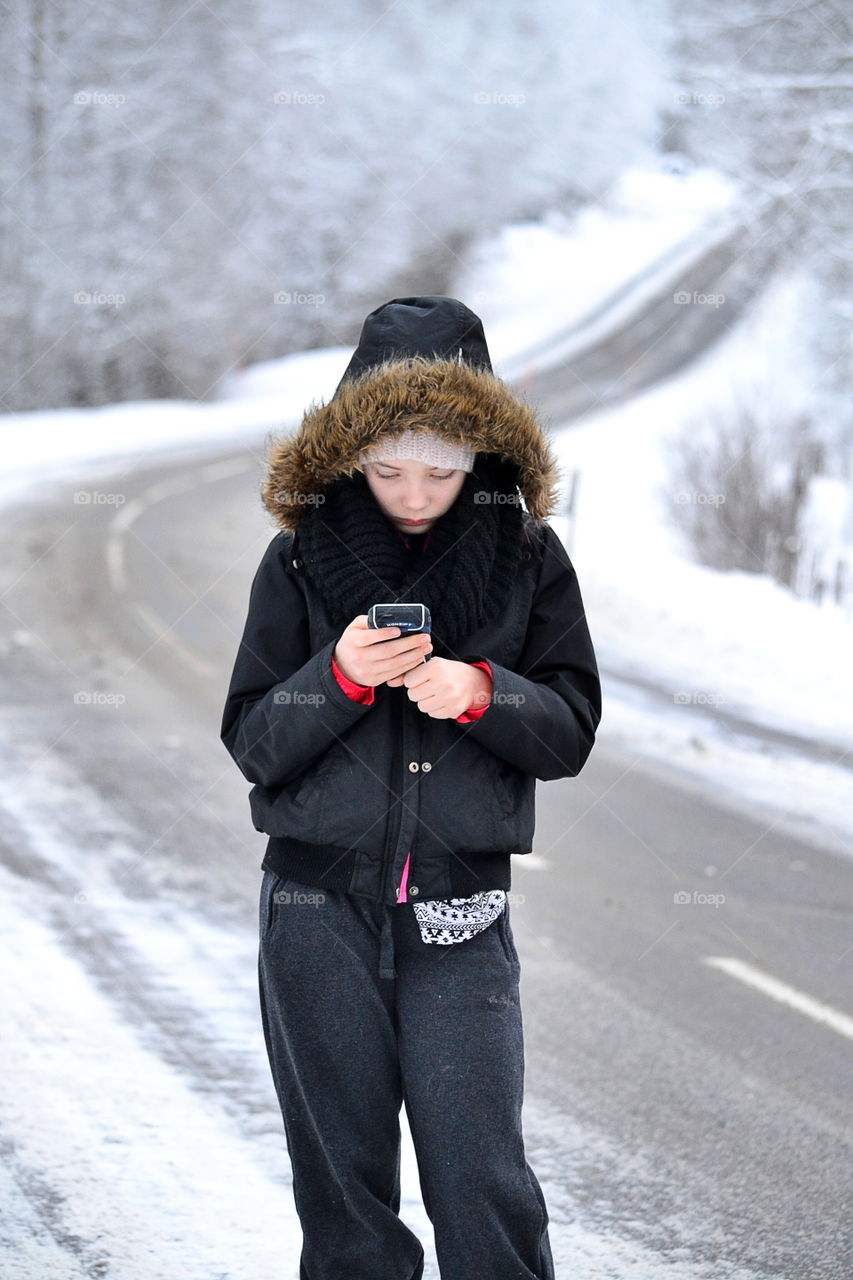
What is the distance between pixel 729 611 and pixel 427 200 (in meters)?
24.8

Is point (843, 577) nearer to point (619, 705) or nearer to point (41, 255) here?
point (619, 705)

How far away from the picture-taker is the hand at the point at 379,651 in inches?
80.7

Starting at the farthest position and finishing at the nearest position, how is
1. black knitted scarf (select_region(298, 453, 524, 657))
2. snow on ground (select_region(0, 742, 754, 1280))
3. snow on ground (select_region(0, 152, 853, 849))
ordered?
snow on ground (select_region(0, 152, 853, 849)) → snow on ground (select_region(0, 742, 754, 1280)) → black knitted scarf (select_region(298, 453, 524, 657))

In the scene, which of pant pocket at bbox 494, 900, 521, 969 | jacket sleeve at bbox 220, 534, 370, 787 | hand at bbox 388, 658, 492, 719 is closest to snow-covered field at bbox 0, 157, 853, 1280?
jacket sleeve at bbox 220, 534, 370, 787

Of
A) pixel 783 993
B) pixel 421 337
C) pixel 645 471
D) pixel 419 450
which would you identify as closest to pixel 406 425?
pixel 419 450

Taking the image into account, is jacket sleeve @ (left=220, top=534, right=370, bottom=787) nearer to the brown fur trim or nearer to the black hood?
the brown fur trim

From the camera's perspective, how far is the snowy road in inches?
120

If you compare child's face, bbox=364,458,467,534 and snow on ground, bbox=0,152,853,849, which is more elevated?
child's face, bbox=364,458,467,534

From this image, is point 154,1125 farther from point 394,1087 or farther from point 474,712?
point 474,712

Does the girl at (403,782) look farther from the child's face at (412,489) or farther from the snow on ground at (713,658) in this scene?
the snow on ground at (713,658)

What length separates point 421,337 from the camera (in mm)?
2342

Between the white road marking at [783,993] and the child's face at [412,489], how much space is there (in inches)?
110

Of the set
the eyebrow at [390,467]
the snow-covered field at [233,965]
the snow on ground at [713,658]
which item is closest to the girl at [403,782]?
the eyebrow at [390,467]

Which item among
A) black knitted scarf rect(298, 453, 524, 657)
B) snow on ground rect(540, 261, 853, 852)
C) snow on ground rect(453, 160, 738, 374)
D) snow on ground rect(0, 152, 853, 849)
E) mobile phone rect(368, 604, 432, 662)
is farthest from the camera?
snow on ground rect(453, 160, 738, 374)
